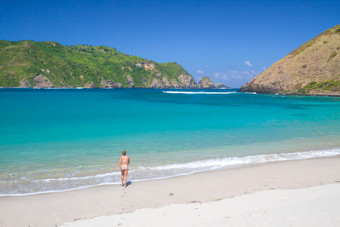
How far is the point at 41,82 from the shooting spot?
7259 inches

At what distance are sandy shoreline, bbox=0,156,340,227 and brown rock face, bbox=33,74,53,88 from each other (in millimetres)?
197847

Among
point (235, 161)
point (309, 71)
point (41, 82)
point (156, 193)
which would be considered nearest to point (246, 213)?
point (156, 193)

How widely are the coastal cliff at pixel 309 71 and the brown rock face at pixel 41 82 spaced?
147290 millimetres

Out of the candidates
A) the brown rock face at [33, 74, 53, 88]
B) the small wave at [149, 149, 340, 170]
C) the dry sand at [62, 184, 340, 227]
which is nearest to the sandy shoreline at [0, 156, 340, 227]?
the dry sand at [62, 184, 340, 227]

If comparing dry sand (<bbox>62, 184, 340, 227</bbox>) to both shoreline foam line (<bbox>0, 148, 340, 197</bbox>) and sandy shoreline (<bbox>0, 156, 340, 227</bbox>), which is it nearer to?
sandy shoreline (<bbox>0, 156, 340, 227</bbox>)

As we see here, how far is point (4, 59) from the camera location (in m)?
184

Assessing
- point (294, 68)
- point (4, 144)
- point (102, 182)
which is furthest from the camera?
point (294, 68)

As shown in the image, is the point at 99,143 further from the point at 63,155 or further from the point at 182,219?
the point at 182,219

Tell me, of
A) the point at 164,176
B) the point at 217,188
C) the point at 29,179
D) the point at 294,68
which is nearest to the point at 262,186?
the point at 217,188

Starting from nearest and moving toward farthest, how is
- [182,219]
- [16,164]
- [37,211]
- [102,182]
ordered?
[182,219] < [37,211] < [102,182] < [16,164]

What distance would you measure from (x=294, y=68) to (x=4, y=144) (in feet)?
325

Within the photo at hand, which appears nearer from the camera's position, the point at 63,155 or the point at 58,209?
the point at 58,209

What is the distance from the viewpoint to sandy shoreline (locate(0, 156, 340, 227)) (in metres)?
6.11

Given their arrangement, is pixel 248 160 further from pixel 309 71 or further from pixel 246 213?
pixel 309 71
